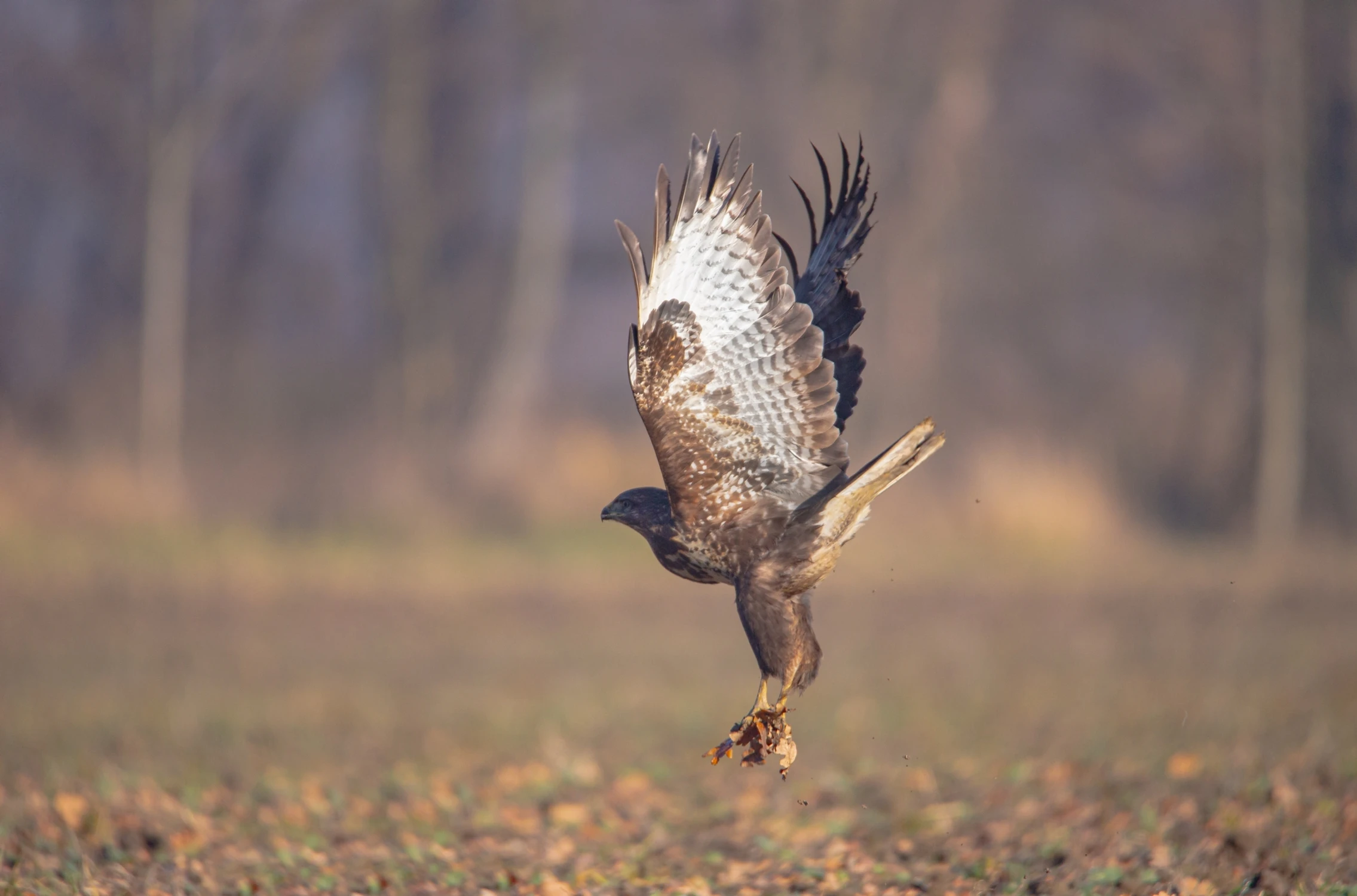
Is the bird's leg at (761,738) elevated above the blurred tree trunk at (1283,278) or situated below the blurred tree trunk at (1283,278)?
below

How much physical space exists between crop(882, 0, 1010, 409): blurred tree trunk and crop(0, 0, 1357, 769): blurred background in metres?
0.06

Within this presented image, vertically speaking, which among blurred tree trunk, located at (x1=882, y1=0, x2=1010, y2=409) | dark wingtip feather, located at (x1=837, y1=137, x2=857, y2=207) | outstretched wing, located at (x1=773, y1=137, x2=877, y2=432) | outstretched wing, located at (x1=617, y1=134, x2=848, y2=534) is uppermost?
blurred tree trunk, located at (x1=882, y1=0, x2=1010, y2=409)

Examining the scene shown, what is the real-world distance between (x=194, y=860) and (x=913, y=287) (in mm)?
15212

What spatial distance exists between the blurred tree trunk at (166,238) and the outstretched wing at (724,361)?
35.3 feet

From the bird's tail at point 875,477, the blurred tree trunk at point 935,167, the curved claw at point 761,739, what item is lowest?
the curved claw at point 761,739

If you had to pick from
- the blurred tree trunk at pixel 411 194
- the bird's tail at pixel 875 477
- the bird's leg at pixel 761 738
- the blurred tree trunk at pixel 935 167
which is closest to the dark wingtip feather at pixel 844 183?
the bird's tail at pixel 875 477

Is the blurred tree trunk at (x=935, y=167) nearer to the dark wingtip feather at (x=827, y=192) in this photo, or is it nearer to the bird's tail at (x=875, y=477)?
the dark wingtip feather at (x=827, y=192)

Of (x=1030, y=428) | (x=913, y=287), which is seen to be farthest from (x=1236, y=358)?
(x=913, y=287)

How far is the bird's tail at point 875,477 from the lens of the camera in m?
3.88

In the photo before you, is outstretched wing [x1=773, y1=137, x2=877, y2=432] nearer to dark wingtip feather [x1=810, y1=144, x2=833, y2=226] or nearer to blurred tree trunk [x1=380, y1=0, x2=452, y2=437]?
dark wingtip feather [x1=810, y1=144, x2=833, y2=226]

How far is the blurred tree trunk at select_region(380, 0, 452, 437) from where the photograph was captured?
704 inches

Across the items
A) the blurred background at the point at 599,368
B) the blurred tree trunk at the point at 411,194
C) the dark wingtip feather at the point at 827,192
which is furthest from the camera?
the blurred tree trunk at the point at 411,194

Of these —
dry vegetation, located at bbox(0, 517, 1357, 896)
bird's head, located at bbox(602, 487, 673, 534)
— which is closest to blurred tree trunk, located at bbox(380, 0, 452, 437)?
dry vegetation, located at bbox(0, 517, 1357, 896)

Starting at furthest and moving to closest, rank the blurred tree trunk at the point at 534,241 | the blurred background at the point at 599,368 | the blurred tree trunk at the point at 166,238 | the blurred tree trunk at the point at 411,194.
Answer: the blurred tree trunk at the point at 411,194 < the blurred tree trunk at the point at 534,241 < the blurred tree trunk at the point at 166,238 < the blurred background at the point at 599,368
